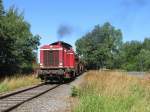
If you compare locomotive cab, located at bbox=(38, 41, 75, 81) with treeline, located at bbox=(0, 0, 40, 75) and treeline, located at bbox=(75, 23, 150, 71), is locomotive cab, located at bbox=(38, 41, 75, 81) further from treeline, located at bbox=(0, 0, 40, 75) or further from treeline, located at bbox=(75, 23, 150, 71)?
treeline, located at bbox=(75, 23, 150, 71)

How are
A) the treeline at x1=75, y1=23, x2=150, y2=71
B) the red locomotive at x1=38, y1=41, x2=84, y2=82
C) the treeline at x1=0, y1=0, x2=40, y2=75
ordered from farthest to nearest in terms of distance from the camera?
1. the treeline at x1=75, y1=23, x2=150, y2=71
2. the treeline at x1=0, y1=0, x2=40, y2=75
3. the red locomotive at x1=38, y1=41, x2=84, y2=82

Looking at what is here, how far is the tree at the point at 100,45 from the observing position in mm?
130625

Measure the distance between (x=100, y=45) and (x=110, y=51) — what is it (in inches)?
283

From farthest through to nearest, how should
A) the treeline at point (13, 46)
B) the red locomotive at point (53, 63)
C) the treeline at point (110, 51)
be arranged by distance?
1. the treeline at point (110, 51)
2. the treeline at point (13, 46)
3. the red locomotive at point (53, 63)

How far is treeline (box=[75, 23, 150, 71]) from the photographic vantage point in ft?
428

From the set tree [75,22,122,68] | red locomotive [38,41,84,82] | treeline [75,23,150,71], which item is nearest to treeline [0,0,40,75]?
red locomotive [38,41,84,82]

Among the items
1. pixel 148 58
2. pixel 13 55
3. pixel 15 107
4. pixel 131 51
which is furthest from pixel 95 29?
pixel 15 107

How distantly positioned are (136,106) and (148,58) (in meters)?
115

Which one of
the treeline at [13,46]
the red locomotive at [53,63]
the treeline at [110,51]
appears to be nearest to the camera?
the red locomotive at [53,63]

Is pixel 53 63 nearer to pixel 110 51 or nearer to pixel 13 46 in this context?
pixel 13 46

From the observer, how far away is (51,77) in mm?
39781

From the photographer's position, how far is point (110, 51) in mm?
154000

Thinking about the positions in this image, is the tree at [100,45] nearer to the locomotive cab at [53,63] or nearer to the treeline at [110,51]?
the treeline at [110,51]

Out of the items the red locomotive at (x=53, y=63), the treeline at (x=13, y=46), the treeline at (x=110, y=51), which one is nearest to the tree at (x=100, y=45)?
the treeline at (x=110, y=51)
